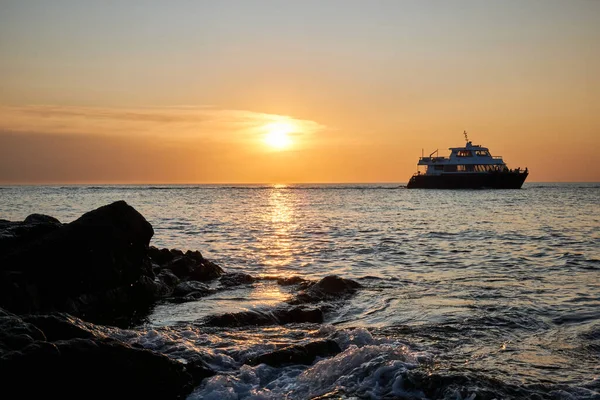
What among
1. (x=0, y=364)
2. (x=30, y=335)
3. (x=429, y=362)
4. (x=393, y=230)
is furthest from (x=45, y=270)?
(x=393, y=230)

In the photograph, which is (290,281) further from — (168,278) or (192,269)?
(168,278)

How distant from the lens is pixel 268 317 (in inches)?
353

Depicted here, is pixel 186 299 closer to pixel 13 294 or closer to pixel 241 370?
pixel 13 294

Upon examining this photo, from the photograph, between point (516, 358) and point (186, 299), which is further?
point (186, 299)

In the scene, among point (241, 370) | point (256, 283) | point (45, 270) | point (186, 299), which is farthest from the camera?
point (256, 283)

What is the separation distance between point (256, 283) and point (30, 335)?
8.17 m

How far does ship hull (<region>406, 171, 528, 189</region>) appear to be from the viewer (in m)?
90.3

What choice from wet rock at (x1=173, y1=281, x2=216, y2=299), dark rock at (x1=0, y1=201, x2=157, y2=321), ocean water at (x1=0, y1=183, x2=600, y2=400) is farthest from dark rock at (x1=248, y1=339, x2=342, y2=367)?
wet rock at (x1=173, y1=281, x2=216, y2=299)

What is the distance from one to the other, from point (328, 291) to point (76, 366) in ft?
23.0

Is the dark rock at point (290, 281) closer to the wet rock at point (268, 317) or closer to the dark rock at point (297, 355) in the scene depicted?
the wet rock at point (268, 317)

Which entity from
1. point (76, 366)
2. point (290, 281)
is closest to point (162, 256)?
point (290, 281)

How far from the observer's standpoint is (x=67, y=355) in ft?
15.4

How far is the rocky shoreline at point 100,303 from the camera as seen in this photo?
4.66 metres

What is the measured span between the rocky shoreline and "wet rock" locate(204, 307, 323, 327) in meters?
0.02
